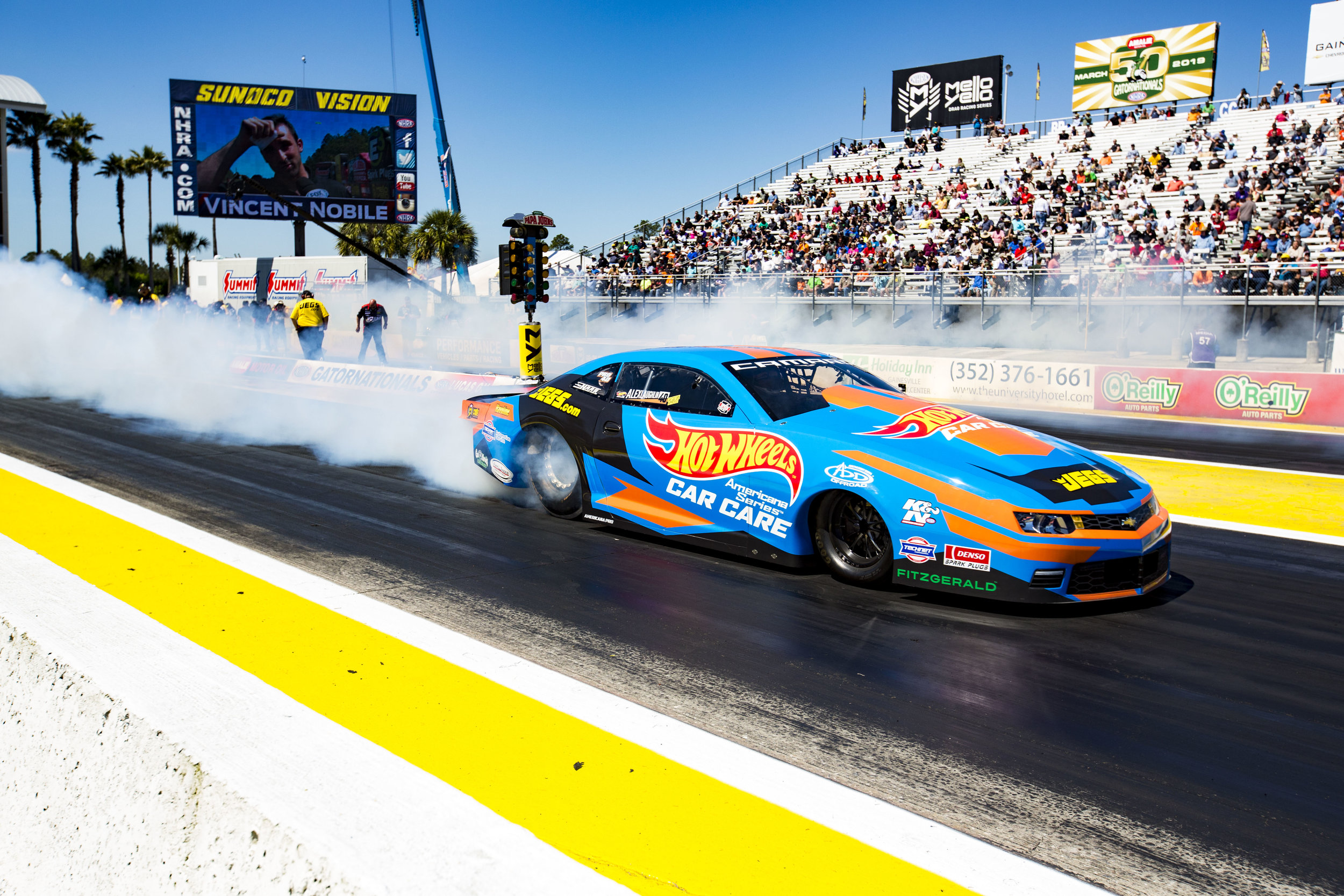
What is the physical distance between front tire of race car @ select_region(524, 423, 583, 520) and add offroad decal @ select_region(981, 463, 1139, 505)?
330 centimetres

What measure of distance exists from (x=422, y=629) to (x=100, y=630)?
1.56 meters

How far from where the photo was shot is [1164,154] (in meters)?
29.8

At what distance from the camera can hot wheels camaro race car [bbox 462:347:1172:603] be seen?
4.94m

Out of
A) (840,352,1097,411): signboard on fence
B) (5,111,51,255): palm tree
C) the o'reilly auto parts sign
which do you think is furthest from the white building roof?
(840,352,1097,411): signboard on fence

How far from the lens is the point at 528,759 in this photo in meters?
3.53

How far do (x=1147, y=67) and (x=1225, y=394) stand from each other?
28835 mm

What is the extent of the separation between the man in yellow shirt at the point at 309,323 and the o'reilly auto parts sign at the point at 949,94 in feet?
109

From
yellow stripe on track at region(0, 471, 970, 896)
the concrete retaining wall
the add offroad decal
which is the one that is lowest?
the concrete retaining wall

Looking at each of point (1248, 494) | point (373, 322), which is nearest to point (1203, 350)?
point (1248, 494)

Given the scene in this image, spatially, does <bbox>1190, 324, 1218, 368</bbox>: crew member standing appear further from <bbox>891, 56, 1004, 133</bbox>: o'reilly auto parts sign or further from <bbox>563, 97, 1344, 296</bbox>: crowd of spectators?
<bbox>891, 56, 1004, 133</bbox>: o'reilly auto parts sign

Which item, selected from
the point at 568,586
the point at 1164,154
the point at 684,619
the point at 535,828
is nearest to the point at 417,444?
the point at 568,586

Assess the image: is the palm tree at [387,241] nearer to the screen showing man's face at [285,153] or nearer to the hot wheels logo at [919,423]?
the screen showing man's face at [285,153]

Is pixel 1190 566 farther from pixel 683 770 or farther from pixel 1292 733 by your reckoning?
pixel 683 770

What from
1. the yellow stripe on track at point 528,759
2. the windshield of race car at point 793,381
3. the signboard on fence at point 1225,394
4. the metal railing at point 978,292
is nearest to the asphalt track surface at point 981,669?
the yellow stripe on track at point 528,759
